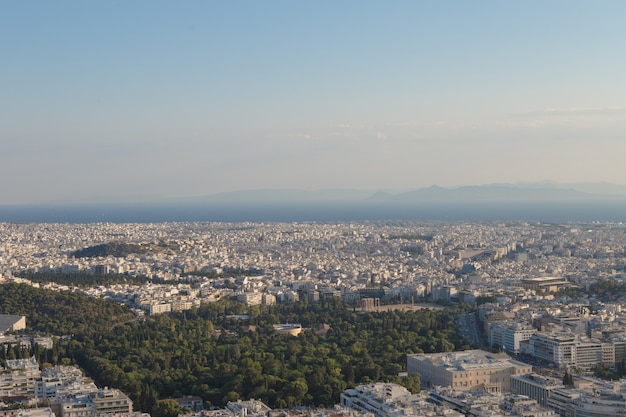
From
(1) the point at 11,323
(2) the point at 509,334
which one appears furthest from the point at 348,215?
(2) the point at 509,334

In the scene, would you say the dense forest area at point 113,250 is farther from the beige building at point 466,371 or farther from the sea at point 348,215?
the sea at point 348,215

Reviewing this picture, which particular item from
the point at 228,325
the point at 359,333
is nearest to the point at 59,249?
the point at 228,325

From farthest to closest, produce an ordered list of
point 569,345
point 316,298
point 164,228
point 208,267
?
point 164,228 < point 208,267 < point 316,298 < point 569,345

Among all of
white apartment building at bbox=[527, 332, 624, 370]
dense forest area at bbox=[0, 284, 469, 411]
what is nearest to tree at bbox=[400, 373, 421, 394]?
dense forest area at bbox=[0, 284, 469, 411]

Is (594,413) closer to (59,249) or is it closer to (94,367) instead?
(94,367)

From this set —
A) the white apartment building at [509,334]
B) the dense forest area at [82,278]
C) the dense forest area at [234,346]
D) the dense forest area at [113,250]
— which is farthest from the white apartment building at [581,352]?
the dense forest area at [113,250]

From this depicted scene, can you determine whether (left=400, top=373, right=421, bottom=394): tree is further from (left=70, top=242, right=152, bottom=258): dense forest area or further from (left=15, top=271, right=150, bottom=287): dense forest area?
(left=70, top=242, right=152, bottom=258): dense forest area
